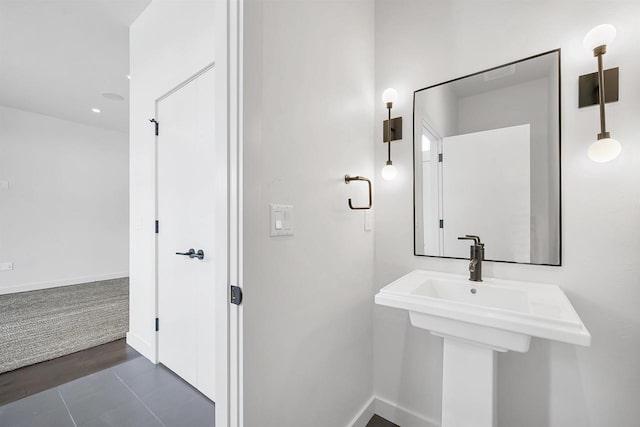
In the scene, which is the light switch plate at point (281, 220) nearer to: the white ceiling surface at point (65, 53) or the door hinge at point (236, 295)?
the door hinge at point (236, 295)

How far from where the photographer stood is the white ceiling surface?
2.21 meters

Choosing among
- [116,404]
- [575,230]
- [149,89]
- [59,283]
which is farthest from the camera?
[59,283]

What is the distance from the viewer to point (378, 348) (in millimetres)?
1704

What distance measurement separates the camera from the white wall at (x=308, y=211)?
0.95 meters

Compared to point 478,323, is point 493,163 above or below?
above

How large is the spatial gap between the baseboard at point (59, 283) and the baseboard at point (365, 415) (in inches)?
210

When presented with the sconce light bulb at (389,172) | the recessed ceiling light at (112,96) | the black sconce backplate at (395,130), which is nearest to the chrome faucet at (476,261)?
the sconce light bulb at (389,172)

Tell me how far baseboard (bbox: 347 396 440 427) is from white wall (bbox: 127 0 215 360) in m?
1.70

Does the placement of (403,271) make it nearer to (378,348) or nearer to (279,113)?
(378,348)

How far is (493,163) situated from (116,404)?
2641mm

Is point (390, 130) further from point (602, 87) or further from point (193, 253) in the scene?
point (193, 253)

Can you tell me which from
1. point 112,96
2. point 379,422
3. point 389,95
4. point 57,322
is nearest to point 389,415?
point 379,422

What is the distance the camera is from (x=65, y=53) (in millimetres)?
2748

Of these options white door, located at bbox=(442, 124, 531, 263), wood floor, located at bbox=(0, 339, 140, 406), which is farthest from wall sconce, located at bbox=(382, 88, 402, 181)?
wood floor, located at bbox=(0, 339, 140, 406)
